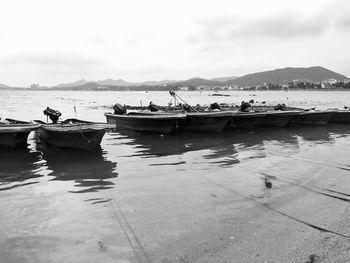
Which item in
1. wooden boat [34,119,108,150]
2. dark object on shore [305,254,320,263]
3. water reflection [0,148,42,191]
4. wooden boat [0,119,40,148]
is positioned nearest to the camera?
dark object on shore [305,254,320,263]

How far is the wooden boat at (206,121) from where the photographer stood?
18.4 metres

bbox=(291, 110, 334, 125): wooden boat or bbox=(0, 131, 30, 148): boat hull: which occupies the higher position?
bbox=(0, 131, 30, 148): boat hull

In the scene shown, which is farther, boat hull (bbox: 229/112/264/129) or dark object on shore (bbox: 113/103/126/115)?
dark object on shore (bbox: 113/103/126/115)

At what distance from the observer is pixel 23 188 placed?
902 centimetres

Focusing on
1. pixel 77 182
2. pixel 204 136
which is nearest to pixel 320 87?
pixel 204 136

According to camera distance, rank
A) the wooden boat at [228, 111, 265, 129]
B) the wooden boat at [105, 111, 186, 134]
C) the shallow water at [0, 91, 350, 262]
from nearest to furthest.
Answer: the shallow water at [0, 91, 350, 262]
the wooden boat at [105, 111, 186, 134]
the wooden boat at [228, 111, 265, 129]

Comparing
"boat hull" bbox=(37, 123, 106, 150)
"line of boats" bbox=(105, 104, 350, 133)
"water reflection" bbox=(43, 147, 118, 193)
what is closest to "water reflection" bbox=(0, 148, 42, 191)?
"water reflection" bbox=(43, 147, 118, 193)

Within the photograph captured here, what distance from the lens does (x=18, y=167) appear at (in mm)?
11609

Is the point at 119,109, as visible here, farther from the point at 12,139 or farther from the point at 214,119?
the point at 12,139

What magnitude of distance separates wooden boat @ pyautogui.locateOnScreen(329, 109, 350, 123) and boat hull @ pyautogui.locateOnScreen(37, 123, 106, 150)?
1749cm

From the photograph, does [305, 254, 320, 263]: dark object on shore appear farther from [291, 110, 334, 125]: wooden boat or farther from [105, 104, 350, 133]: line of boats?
[291, 110, 334, 125]: wooden boat

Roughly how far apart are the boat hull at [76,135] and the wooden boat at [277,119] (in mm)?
11301

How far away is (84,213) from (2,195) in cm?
271

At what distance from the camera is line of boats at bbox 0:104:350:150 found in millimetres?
13695
